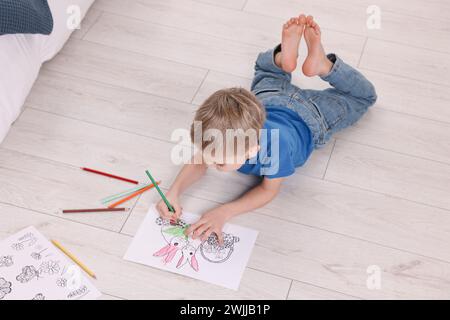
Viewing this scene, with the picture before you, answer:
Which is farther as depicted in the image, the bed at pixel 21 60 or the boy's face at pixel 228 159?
the bed at pixel 21 60

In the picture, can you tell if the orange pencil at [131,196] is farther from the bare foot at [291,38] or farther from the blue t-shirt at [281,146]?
the bare foot at [291,38]

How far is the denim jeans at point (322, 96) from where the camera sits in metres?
1.46

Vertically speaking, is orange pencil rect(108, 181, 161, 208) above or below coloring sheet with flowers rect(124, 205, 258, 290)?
above

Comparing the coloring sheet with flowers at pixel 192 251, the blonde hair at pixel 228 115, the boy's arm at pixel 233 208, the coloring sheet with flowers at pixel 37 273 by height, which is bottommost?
the coloring sheet with flowers at pixel 192 251

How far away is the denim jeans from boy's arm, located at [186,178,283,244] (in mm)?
182

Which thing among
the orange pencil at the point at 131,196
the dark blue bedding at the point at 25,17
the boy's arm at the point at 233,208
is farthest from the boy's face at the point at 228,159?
the dark blue bedding at the point at 25,17

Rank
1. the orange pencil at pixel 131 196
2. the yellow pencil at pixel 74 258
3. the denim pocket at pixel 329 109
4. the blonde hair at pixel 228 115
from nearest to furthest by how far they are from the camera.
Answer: the blonde hair at pixel 228 115, the yellow pencil at pixel 74 258, the orange pencil at pixel 131 196, the denim pocket at pixel 329 109

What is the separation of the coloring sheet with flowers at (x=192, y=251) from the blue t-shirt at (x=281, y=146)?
0.48ft

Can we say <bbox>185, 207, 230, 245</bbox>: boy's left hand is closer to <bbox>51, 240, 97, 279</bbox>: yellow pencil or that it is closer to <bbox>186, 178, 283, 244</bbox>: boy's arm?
<bbox>186, 178, 283, 244</bbox>: boy's arm

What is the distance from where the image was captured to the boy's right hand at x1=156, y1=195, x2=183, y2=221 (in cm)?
134

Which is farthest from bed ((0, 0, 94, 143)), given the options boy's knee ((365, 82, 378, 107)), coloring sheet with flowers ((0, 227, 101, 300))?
boy's knee ((365, 82, 378, 107))

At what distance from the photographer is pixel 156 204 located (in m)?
1.39

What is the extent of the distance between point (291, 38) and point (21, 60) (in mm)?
657
